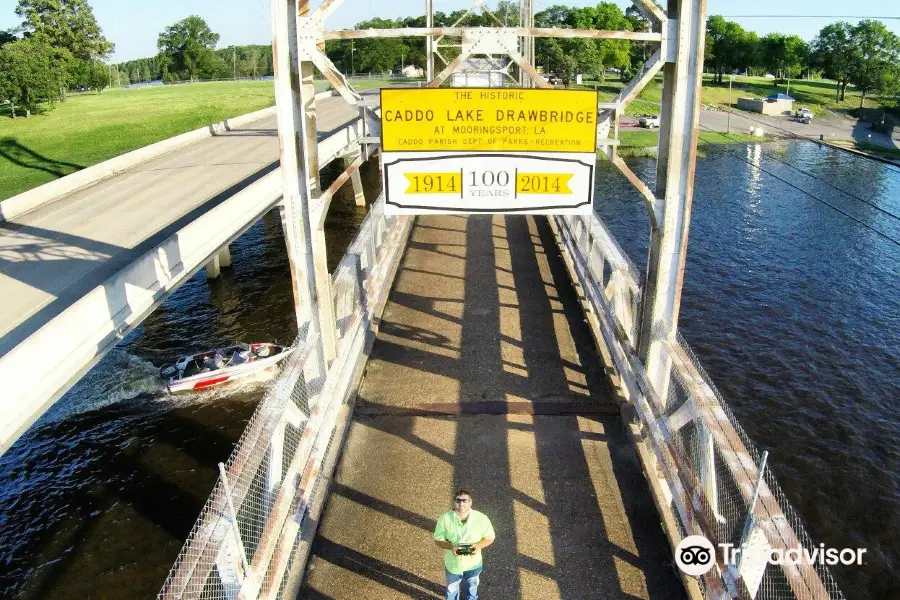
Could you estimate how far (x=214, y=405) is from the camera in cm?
1891

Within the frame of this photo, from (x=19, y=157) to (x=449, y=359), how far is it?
1975 inches

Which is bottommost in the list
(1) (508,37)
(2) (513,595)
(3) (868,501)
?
(3) (868,501)

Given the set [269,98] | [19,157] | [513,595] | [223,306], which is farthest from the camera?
[269,98]

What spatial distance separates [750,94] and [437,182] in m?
104

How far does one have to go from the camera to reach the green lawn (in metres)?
47.5

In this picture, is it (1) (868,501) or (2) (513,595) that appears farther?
(1) (868,501)

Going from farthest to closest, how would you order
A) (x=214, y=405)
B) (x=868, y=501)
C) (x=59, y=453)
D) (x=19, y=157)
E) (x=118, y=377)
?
(x=19, y=157), (x=118, y=377), (x=214, y=405), (x=59, y=453), (x=868, y=501)

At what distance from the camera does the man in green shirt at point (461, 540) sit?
272 inches

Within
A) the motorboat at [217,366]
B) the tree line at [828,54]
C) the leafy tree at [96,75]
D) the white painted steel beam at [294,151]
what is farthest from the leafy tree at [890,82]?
the leafy tree at [96,75]

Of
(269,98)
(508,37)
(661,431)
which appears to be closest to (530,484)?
(661,431)

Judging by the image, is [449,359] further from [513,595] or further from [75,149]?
[75,149]

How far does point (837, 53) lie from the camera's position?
99.7 metres

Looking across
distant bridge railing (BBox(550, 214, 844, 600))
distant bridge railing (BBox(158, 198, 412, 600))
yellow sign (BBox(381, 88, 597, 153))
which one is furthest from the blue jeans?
yellow sign (BBox(381, 88, 597, 153))

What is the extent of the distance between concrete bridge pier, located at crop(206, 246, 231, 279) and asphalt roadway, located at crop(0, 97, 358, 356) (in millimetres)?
3563
